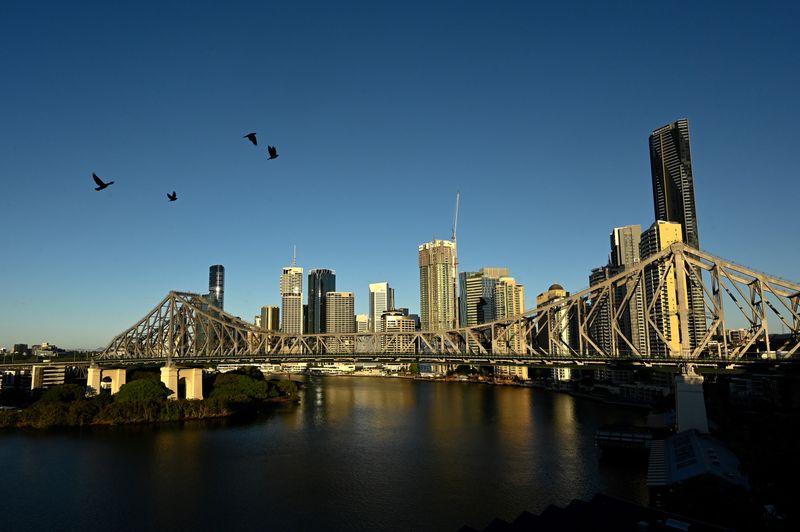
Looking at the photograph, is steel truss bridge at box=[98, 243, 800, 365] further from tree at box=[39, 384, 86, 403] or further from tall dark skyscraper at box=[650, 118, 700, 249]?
tall dark skyscraper at box=[650, 118, 700, 249]

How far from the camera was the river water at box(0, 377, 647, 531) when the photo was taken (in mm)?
27062

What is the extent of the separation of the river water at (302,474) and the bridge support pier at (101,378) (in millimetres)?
21844

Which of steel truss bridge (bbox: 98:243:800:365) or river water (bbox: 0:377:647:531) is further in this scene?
steel truss bridge (bbox: 98:243:800:365)

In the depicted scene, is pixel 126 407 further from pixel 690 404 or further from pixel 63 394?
pixel 690 404

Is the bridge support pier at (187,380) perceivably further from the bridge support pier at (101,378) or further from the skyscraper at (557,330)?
the skyscraper at (557,330)

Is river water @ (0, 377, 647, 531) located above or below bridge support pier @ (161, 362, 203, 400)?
below

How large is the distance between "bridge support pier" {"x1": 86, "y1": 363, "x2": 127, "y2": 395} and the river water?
860 inches

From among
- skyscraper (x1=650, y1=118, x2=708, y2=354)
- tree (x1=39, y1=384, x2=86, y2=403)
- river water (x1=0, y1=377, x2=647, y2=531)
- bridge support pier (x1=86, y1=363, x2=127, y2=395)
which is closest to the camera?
river water (x1=0, y1=377, x2=647, y2=531)

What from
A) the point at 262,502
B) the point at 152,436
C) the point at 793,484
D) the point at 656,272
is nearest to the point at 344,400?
the point at 152,436

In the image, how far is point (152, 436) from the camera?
4869cm

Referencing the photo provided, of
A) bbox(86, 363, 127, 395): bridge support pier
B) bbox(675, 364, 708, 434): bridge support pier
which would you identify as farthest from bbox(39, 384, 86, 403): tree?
bbox(675, 364, 708, 434): bridge support pier

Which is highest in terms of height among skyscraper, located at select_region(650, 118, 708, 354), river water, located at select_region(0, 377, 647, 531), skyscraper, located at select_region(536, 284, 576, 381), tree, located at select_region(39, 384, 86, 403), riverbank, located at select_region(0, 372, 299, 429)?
skyscraper, located at select_region(650, 118, 708, 354)

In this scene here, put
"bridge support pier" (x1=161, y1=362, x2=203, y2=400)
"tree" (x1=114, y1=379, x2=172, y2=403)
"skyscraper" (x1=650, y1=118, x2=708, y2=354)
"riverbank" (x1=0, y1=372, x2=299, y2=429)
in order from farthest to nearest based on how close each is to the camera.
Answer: "skyscraper" (x1=650, y1=118, x2=708, y2=354) < "bridge support pier" (x1=161, y1=362, x2=203, y2=400) < "tree" (x1=114, y1=379, x2=172, y2=403) < "riverbank" (x1=0, y1=372, x2=299, y2=429)

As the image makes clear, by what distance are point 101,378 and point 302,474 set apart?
57.5 m
